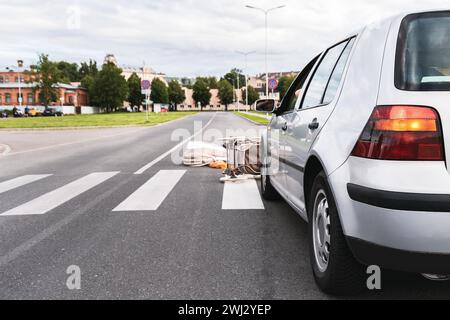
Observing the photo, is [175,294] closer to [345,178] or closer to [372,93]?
[345,178]

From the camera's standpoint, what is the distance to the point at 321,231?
10.6 feet

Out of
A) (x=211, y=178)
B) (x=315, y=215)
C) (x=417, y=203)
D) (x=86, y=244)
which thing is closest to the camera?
(x=417, y=203)

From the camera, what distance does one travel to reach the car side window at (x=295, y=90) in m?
4.66

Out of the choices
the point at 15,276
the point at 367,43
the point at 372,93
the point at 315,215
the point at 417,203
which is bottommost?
the point at 15,276

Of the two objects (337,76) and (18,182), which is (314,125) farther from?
(18,182)

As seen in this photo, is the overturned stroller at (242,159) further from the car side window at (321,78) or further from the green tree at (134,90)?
the green tree at (134,90)

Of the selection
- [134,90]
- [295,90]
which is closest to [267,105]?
[295,90]

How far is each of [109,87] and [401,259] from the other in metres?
100.0

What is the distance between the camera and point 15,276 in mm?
3486

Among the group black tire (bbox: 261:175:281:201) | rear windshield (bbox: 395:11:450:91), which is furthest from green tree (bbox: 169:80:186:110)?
rear windshield (bbox: 395:11:450:91)

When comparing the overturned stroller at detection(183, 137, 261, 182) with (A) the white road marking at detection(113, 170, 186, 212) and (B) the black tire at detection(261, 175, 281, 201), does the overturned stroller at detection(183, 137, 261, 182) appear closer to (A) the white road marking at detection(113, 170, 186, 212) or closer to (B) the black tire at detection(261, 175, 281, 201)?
(A) the white road marking at detection(113, 170, 186, 212)

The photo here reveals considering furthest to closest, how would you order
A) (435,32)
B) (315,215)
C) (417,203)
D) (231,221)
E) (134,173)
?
(134,173)
(231,221)
(315,215)
(435,32)
(417,203)

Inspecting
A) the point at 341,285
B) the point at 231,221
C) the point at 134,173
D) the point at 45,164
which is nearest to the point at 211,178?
the point at 134,173

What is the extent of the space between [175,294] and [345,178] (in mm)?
1362
